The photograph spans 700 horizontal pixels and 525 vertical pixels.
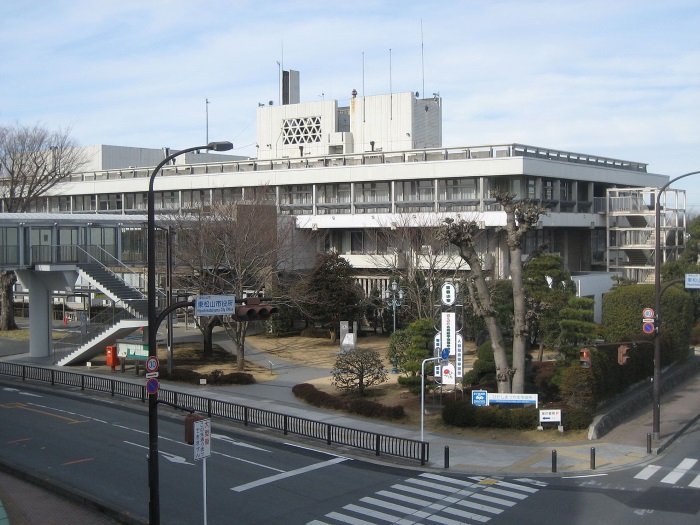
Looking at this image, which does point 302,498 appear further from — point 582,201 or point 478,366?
point 582,201

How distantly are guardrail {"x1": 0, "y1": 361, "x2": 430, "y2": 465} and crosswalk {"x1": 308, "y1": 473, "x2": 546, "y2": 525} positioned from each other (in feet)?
7.18

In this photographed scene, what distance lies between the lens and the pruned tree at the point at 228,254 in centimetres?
3947

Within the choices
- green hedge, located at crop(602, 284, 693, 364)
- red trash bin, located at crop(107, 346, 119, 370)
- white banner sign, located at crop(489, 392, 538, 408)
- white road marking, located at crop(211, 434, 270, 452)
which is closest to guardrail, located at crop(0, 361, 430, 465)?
white road marking, located at crop(211, 434, 270, 452)

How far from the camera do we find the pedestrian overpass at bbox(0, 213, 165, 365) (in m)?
39.1

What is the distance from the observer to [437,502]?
1808 centimetres

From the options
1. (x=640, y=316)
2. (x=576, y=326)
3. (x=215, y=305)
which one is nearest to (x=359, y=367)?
(x=576, y=326)

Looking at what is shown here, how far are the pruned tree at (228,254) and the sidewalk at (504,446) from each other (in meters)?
6.73

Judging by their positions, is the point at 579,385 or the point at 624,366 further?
the point at 624,366

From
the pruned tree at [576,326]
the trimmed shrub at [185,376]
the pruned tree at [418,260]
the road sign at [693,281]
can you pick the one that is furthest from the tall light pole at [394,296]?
the road sign at [693,281]

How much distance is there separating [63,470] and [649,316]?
1977cm

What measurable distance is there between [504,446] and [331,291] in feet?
85.5

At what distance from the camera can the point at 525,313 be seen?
27297mm

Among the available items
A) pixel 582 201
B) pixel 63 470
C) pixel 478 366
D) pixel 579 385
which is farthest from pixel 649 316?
pixel 582 201

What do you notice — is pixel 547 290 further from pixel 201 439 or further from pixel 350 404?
pixel 201 439
